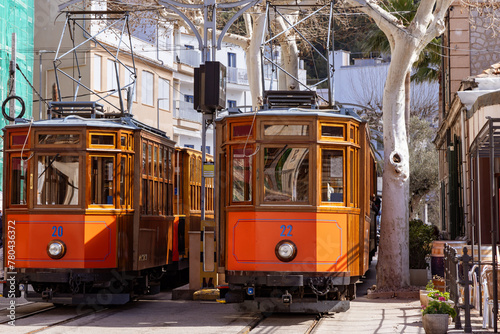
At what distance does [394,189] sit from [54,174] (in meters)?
6.88

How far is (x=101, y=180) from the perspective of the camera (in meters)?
13.5

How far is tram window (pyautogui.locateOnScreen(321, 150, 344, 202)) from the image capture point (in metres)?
12.5

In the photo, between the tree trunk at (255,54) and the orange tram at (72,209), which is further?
the tree trunk at (255,54)

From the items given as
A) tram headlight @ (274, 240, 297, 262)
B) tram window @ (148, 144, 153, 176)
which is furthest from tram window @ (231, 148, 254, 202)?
tram window @ (148, 144, 153, 176)

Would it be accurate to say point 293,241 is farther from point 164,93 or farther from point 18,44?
point 164,93

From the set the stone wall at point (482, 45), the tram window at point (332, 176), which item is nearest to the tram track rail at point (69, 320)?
the tram window at point (332, 176)

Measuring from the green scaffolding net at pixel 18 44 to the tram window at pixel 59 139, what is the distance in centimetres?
1976

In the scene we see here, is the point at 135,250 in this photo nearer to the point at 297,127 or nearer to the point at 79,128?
the point at 79,128

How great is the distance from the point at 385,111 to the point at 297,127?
5.11m

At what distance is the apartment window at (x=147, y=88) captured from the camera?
41062mm

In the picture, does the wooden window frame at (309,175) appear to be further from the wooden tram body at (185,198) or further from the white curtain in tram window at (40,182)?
A: the wooden tram body at (185,198)

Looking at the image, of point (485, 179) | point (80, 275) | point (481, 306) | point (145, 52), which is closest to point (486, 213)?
point (485, 179)

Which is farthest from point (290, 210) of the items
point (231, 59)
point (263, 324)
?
point (231, 59)

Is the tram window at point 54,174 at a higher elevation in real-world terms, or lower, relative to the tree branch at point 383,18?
lower
